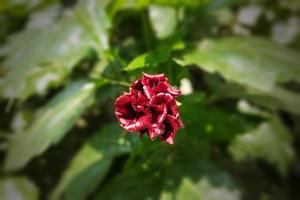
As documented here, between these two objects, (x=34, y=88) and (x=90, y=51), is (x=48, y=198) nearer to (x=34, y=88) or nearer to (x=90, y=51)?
(x=34, y=88)

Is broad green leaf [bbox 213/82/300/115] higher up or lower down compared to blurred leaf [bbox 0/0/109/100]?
lower down

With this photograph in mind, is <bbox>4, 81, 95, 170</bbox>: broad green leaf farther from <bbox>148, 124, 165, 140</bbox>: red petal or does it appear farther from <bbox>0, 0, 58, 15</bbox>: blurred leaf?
<bbox>148, 124, 165, 140</bbox>: red petal

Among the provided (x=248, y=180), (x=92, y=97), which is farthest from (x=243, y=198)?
(x=92, y=97)

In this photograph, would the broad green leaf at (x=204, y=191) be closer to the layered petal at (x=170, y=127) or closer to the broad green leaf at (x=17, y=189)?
the broad green leaf at (x=17, y=189)

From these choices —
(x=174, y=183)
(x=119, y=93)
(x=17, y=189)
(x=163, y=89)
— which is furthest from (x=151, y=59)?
(x=17, y=189)

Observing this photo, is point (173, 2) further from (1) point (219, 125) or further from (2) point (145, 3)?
(1) point (219, 125)

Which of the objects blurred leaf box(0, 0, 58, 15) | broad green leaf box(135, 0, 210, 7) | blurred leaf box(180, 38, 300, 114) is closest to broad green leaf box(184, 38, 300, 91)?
blurred leaf box(180, 38, 300, 114)

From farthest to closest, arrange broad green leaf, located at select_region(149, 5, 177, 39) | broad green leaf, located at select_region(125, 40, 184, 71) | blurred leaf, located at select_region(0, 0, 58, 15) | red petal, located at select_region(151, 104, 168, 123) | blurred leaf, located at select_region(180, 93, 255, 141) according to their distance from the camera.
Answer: blurred leaf, located at select_region(0, 0, 58, 15)
broad green leaf, located at select_region(149, 5, 177, 39)
blurred leaf, located at select_region(180, 93, 255, 141)
broad green leaf, located at select_region(125, 40, 184, 71)
red petal, located at select_region(151, 104, 168, 123)

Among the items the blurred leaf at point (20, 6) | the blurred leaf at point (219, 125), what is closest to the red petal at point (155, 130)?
the blurred leaf at point (219, 125)
